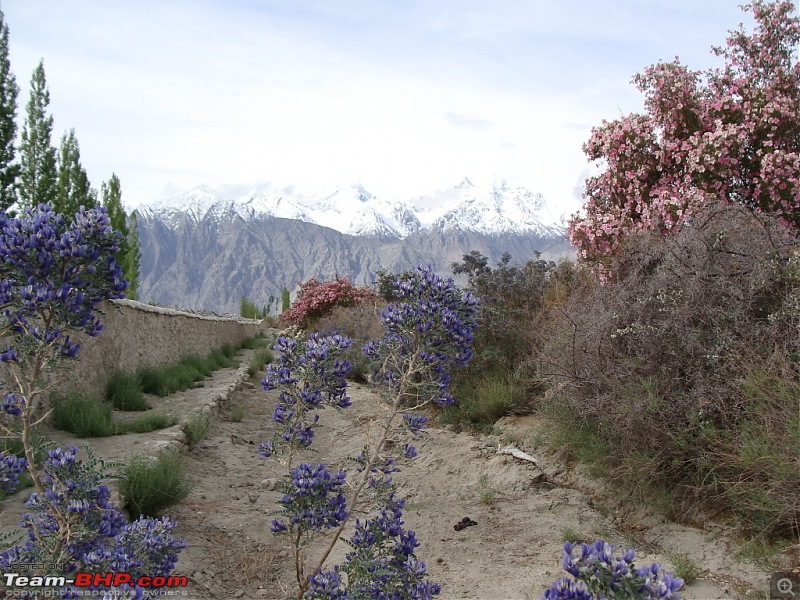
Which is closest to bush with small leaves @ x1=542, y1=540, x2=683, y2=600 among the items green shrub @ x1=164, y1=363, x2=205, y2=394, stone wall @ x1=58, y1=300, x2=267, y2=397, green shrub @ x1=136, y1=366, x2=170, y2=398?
stone wall @ x1=58, y1=300, x2=267, y2=397

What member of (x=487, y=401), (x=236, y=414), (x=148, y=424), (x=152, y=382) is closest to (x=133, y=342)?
(x=152, y=382)

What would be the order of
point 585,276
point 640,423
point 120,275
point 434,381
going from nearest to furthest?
1. point 120,275
2. point 434,381
3. point 640,423
4. point 585,276

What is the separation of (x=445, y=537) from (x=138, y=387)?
5541 millimetres

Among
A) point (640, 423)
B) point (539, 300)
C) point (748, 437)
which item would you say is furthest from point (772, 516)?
point (539, 300)

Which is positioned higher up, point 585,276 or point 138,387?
point 585,276

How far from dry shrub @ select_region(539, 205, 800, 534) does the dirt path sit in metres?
0.45

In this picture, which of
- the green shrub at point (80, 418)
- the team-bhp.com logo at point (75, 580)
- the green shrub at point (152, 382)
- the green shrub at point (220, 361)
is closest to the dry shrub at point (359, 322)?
the green shrub at point (220, 361)

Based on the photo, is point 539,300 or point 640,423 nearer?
point 640,423

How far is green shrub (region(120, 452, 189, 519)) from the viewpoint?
4293 millimetres

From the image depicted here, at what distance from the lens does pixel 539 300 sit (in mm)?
8516

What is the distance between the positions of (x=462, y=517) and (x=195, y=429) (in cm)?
344

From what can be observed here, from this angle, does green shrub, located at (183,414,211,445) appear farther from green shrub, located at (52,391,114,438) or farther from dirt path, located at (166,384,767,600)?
green shrub, located at (52,391,114,438)

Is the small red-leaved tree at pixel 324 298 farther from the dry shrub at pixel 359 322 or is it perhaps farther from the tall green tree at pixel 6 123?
the tall green tree at pixel 6 123

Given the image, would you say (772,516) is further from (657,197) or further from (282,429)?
(657,197)
